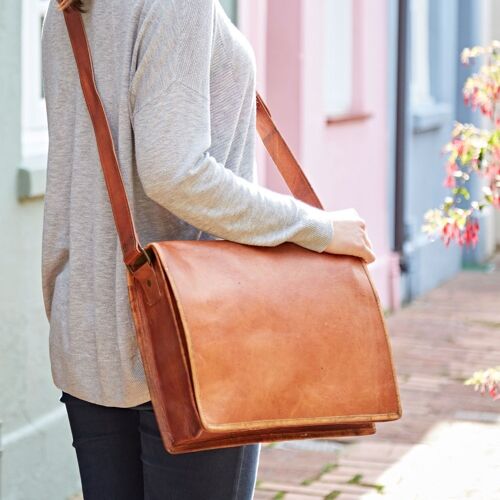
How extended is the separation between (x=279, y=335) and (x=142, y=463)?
369 millimetres

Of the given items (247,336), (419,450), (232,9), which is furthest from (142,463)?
(232,9)

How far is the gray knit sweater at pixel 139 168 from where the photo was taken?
2.10m

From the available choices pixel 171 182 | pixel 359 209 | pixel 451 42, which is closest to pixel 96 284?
pixel 171 182

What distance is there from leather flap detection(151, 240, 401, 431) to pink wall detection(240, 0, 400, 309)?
4.46 meters

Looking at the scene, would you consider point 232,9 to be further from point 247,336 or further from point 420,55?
point 420,55

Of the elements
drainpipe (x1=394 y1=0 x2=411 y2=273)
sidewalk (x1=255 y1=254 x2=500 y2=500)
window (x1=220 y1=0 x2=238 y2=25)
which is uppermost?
window (x1=220 y1=0 x2=238 y2=25)

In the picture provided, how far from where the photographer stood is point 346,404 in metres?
2.27

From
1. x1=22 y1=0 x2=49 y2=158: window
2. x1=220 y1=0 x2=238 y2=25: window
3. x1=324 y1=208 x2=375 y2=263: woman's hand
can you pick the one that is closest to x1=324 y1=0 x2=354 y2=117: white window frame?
x1=220 y1=0 x2=238 y2=25: window

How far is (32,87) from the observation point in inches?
187

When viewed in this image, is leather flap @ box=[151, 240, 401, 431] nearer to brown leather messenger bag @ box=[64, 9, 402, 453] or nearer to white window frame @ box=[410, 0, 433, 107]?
brown leather messenger bag @ box=[64, 9, 402, 453]

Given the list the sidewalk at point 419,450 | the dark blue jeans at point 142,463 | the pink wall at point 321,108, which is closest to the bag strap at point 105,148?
the dark blue jeans at point 142,463

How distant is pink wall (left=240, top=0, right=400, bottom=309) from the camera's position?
7586 mm

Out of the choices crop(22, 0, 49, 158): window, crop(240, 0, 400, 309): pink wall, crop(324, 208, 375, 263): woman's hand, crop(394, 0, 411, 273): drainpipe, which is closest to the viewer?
crop(324, 208, 375, 263): woman's hand

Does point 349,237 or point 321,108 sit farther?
point 321,108
